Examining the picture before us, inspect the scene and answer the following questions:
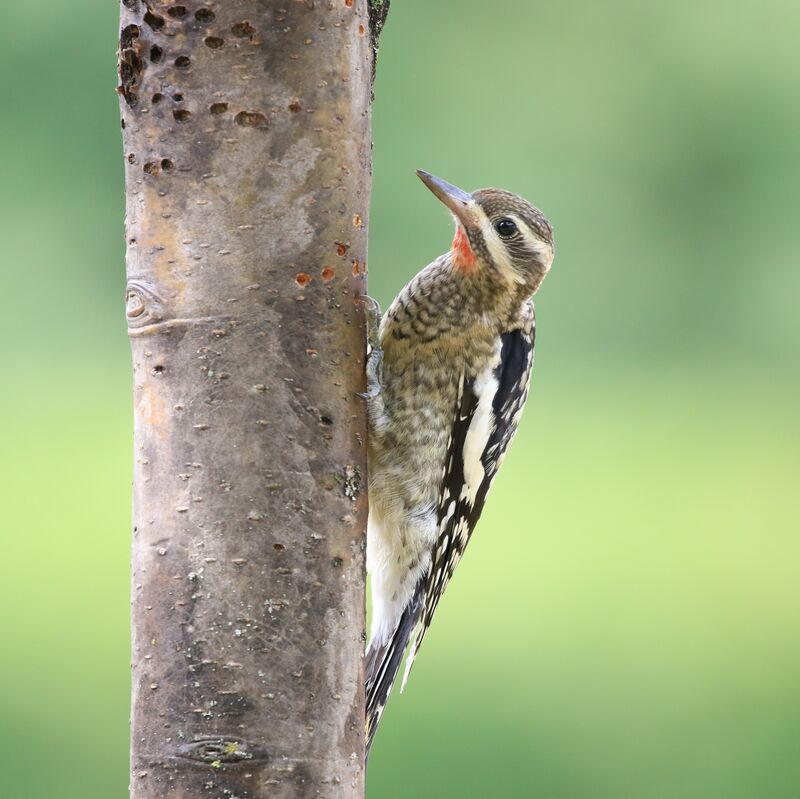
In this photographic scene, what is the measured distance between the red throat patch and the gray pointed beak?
3 centimetres

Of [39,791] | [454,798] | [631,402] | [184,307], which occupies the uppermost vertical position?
[184,307]

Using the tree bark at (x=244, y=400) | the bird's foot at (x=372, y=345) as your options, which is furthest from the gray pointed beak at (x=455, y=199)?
the tree bark at (x=244, y=400)

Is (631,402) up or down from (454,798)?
up

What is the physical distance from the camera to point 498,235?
2.59 metres

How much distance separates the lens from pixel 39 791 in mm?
4621

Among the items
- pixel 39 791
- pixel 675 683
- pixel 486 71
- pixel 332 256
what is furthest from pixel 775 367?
pixel 332 256

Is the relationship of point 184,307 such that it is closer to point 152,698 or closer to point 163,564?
point 163,564

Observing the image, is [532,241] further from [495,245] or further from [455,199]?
[455,199]

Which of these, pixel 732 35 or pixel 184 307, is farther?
pixel 732 35

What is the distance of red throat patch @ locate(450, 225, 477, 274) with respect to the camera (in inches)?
102

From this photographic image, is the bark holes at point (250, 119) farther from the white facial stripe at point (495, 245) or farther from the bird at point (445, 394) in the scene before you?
the white facial stripe at point (495, 245)

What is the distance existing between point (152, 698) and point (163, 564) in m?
0.17

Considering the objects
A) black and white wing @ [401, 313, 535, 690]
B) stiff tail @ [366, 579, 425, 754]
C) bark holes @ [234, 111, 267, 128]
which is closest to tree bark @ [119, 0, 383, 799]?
bark holes @ [234, 111, 267, 128]

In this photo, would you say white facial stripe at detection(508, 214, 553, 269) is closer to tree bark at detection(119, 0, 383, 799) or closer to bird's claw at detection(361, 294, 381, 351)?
bird's claw at detection(361, 294, 381, 351)
